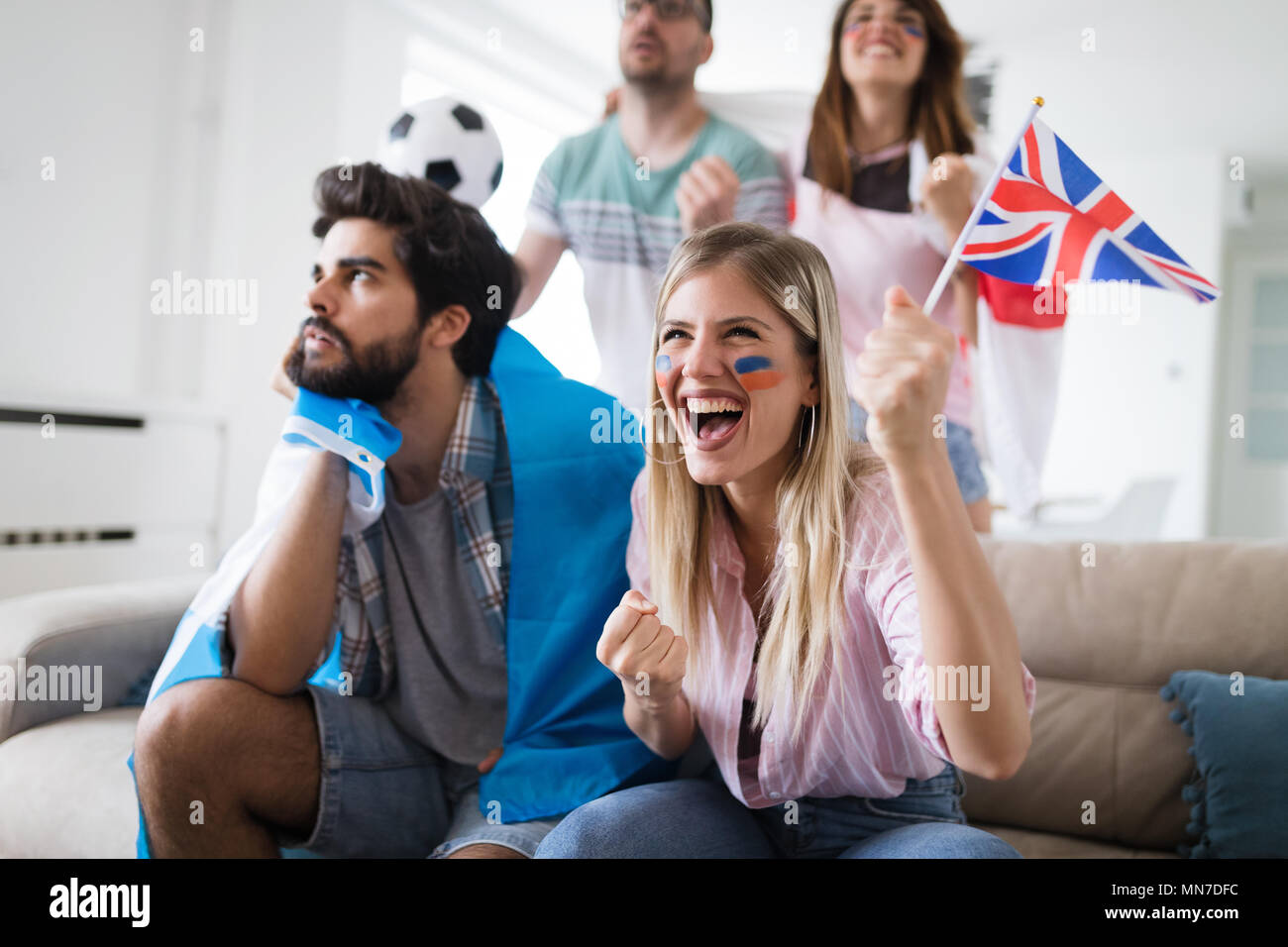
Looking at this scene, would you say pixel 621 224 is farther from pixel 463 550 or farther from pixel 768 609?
pixel 768 609

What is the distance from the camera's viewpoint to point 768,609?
4.32ft

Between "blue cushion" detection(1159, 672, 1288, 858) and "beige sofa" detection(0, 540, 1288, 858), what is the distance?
0.06 metres

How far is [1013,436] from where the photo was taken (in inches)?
86.7

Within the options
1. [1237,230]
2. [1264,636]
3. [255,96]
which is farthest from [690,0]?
[1237,230]

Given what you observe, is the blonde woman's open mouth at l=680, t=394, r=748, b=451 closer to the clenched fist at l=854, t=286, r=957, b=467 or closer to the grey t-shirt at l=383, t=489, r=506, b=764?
the clenched fist at l=854, t=286, r=957, b=467

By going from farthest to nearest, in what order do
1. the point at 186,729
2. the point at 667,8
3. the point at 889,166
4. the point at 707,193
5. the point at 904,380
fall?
the point at 667,8, the point at 889,166, the point at 707,193, the point at 186,729, the point at 904,380

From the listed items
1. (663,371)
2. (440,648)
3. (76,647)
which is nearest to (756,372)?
(663,371)

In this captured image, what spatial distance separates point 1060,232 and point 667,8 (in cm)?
135

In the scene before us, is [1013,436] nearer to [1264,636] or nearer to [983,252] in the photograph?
[1264,636]

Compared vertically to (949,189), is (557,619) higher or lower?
lower

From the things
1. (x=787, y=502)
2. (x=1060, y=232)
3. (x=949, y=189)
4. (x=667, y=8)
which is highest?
(x=667, y=8)

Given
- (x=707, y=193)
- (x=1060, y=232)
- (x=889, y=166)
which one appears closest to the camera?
(x=1060, y=232)
